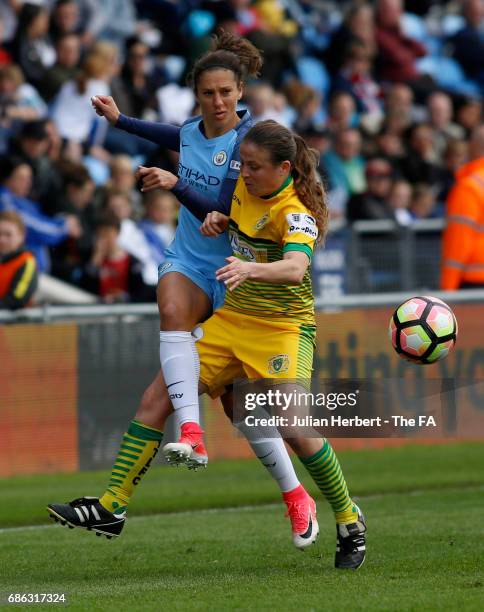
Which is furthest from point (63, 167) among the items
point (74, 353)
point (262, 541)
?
point (262, 541)

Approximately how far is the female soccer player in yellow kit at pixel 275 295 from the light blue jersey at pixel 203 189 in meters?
0.20

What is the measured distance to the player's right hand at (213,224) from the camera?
7402 millimetres

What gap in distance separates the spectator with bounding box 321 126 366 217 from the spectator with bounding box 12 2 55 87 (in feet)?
12.3

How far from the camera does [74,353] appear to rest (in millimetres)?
12742

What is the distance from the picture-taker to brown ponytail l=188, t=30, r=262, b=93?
7.70 meters

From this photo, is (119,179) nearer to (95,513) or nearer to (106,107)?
(106,107)

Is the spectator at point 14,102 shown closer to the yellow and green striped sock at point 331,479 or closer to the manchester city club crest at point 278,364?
the manchester city club crest at point 278,364

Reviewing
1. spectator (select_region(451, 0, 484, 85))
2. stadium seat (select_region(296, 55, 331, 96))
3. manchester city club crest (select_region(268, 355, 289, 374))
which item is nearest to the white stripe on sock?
manchester city club crest (select_region(268, 355, 289, 374))

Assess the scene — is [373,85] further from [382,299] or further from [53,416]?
[53,416]

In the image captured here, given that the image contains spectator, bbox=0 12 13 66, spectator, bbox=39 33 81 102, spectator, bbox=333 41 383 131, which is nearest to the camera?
spectator, bbox=0 12 13 66

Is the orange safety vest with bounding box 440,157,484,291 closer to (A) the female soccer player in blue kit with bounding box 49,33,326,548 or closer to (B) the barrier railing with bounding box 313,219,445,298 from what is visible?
(B) the barrier railing with bounding box 313,219,445,298

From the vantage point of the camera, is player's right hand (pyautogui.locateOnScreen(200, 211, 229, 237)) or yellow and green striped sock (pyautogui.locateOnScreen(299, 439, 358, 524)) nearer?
player's right hand (pyautogui.locateOnScreen(200, 211, 229, 237))

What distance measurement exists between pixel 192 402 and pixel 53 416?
5.26 metres

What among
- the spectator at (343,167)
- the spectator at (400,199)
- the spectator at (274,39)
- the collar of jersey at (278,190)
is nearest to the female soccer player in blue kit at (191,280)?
the collar of jersey at (278,190)
